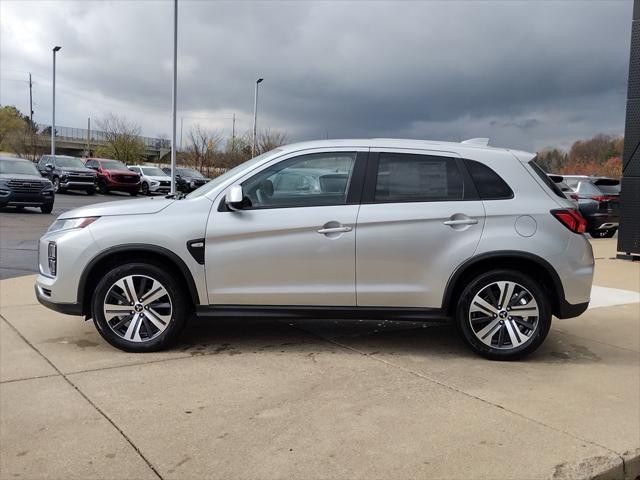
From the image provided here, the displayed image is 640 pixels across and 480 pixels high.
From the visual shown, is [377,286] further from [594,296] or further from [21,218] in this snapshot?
[21,218]

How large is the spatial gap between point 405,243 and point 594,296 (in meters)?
4.50

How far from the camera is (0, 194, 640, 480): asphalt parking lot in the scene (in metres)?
3.20

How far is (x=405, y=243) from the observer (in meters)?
4.91

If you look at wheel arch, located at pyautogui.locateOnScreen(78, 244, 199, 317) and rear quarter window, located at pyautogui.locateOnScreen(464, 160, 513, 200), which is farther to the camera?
rear quarter window, located at pyautogui.locateOnScreen(464, 160, 513, 200)

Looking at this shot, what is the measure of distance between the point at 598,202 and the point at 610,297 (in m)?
9.14

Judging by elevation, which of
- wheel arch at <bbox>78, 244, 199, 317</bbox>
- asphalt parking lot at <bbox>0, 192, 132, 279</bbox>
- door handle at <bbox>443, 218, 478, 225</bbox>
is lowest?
asphalt parking lot at <bbox>0, 192, 132, 279</bbox>

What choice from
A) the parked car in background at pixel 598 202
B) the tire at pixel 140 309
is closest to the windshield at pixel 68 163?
the parked car in background at pixel 598 202

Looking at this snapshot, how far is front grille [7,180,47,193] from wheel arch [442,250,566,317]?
1700 centimetres

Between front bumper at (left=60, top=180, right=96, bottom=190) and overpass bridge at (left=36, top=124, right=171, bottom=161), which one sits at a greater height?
overpass bridge at (left=36, top=124, right=171, bottom=161)

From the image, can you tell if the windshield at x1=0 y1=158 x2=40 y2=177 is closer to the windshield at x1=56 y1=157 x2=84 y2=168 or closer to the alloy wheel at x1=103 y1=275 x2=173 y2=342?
the windshield at x1=56 y1=157 x2=84 y2=168

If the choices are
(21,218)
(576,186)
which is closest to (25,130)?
(21,218)

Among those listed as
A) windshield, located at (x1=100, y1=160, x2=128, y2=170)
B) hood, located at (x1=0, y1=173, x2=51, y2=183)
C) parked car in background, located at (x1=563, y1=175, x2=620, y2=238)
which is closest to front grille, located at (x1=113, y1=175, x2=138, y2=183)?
windshield, located at (x1=100, y1=160, x2=128, y2=170)

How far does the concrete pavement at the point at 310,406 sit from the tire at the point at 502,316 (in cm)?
18

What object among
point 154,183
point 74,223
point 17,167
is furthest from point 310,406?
point 154,183
